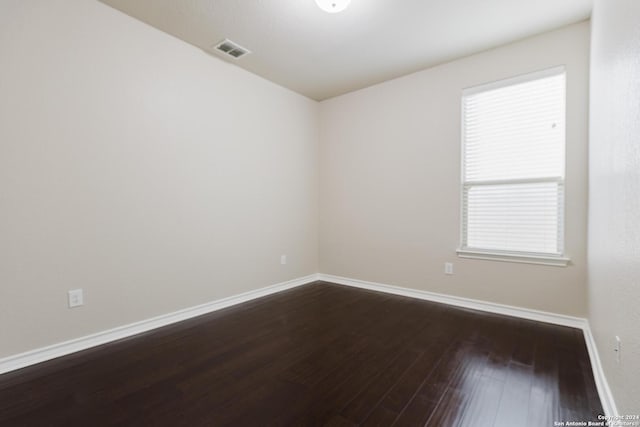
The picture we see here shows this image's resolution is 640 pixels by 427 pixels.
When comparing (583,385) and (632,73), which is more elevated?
(632,73)

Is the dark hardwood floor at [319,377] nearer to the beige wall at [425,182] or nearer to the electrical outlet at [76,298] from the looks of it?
the electrical outlet at [76,298]

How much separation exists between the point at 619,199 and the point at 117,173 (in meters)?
3.23

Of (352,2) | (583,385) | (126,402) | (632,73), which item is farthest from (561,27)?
(126,402)

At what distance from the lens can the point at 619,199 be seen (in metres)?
1.28

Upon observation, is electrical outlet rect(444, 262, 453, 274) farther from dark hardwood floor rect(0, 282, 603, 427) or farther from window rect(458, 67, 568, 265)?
dark hardwood floor rect(0, 282, 603, 427)

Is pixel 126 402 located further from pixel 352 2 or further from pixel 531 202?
pixel 531 202

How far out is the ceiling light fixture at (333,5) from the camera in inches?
83.7

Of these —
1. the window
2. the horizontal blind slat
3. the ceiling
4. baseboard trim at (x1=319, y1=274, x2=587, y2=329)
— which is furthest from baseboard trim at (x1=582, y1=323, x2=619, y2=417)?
the ceiling

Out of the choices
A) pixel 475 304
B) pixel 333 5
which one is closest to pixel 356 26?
pixel 333 5

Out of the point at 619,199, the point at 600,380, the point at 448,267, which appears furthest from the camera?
the point at 448,267

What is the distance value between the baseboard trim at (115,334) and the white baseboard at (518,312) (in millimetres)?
1338

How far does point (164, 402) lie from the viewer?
158 cm

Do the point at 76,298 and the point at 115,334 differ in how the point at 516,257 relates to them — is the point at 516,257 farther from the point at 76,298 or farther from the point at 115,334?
the point at 76,298

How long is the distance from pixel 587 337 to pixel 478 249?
1.08m
